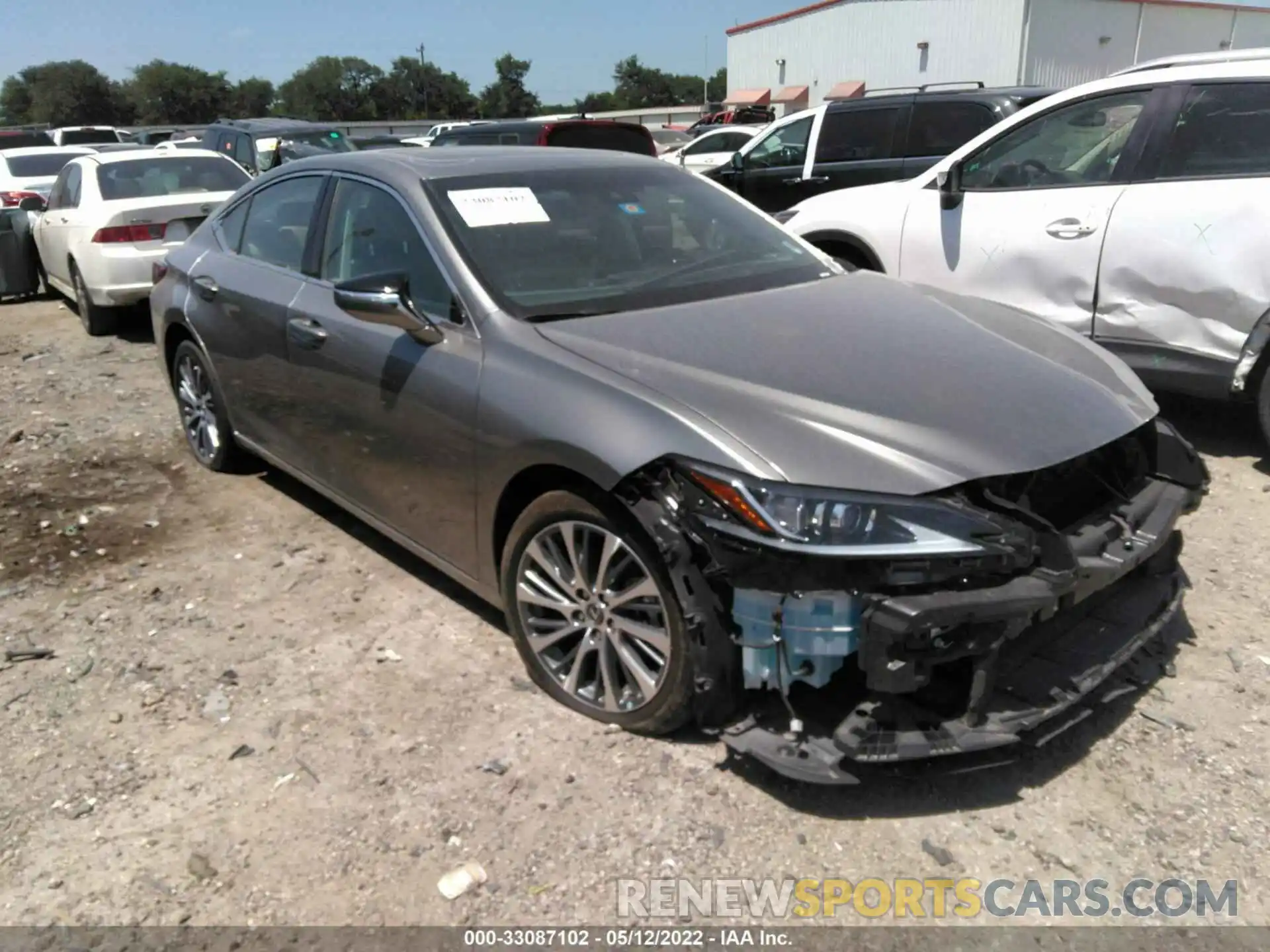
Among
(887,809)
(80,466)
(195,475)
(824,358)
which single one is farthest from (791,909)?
(80,466)

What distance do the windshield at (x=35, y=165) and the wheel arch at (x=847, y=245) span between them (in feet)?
40.0

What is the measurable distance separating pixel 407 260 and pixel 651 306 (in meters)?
0.89

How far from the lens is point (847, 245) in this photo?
6543 millimetres

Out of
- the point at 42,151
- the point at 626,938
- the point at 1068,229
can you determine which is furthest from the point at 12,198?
the point at 626,938

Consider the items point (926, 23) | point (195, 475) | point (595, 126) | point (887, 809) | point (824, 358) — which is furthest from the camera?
point (926, 23)

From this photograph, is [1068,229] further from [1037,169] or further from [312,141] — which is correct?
[312,141]

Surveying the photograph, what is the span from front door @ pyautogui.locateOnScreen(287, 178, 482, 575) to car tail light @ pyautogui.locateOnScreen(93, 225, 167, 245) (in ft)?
18.7

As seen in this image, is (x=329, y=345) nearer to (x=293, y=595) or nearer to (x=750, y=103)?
(x=293, y=595)

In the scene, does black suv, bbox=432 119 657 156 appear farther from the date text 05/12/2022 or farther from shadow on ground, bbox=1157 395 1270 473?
the date text 05/12/2022

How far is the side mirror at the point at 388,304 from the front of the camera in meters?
3.45

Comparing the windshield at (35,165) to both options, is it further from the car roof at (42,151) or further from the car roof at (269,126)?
the car roof at (269,126)

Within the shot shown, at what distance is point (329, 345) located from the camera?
13.0ft

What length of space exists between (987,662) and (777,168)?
8.45m

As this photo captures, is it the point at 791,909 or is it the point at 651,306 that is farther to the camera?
the point at 651,306
